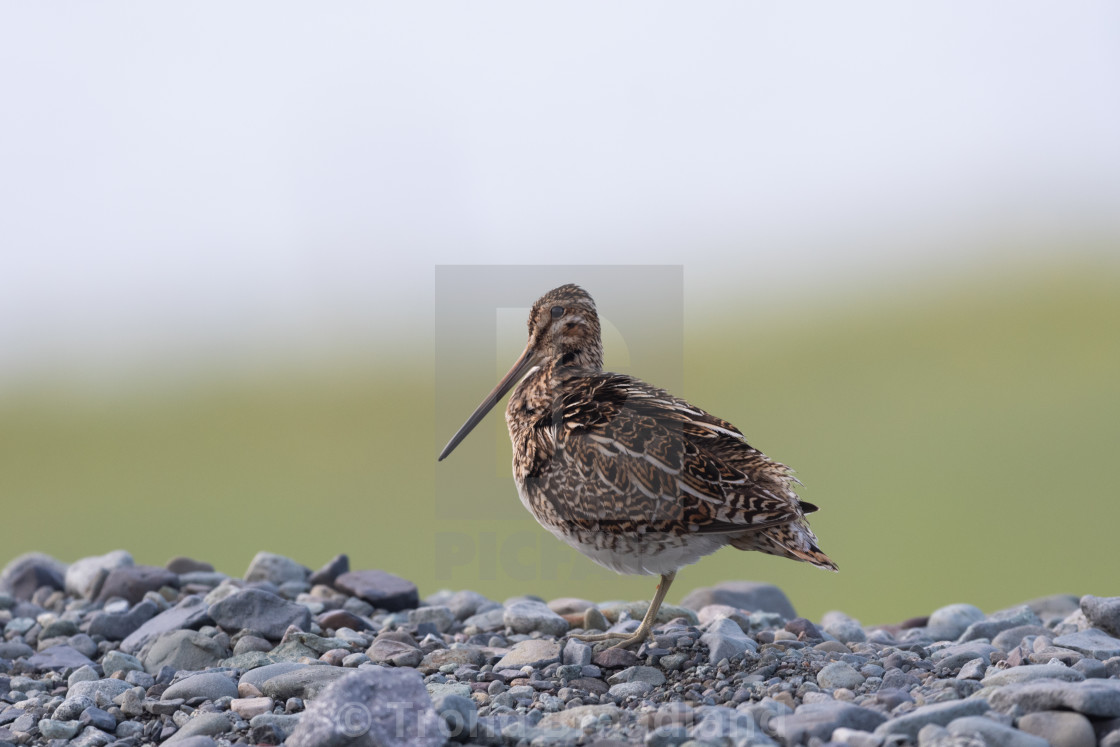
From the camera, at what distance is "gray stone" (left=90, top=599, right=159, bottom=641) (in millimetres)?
7801

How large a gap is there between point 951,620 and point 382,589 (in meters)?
4.66

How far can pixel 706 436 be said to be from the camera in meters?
6.22

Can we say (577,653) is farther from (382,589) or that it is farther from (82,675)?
(82,675)

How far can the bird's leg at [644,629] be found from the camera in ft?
21.0

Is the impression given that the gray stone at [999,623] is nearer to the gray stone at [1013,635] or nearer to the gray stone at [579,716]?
the gray stone at [1013,635]

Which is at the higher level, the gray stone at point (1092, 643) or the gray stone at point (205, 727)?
the gray stone at point (1092, 643)

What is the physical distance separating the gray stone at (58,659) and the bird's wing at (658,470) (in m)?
3.77

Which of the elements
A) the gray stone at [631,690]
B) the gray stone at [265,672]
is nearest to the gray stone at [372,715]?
the gray stone at [631,690]

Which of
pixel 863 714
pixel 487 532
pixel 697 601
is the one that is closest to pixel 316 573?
pixel 487 532

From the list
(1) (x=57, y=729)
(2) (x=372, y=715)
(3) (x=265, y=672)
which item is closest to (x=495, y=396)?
(3) (x=265, y=672)

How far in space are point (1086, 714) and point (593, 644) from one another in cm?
287

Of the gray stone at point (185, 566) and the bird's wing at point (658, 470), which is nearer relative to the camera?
the bird's wing at point (658, 470)

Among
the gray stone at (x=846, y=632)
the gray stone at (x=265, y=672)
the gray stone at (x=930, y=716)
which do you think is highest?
the gray stone at (x=930, y=716)

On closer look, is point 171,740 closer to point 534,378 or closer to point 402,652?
point 402,652
